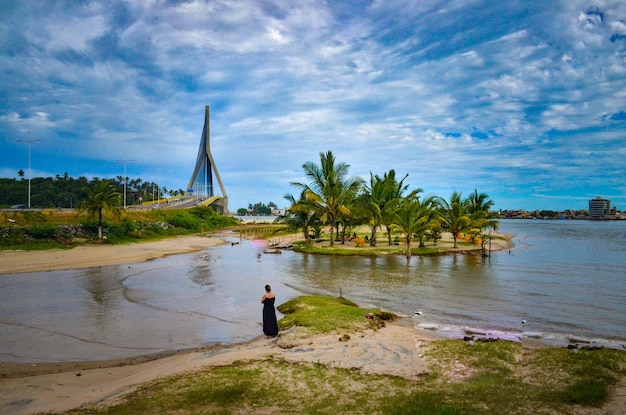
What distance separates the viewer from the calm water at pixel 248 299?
10963 millimetres

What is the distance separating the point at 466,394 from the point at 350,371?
6.68 ft

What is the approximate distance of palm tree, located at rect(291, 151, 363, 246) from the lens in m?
35.4

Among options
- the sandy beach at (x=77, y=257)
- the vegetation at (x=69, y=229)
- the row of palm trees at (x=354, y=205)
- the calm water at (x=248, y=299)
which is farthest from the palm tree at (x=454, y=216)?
the vegetation at (x=69, y=229)

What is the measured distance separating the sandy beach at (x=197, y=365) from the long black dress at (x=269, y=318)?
0.26m

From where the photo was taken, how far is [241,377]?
696cm

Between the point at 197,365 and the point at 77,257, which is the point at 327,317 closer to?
the point at 197,365

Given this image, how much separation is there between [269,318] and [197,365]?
2.73 metres

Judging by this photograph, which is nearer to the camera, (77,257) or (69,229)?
(77,257)

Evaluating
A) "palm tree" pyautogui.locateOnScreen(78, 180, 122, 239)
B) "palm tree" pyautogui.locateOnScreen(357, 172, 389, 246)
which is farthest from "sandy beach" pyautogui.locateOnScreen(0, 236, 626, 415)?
"palm tree" pyautogui.locateOnScreen(78, 180, 122, 239)

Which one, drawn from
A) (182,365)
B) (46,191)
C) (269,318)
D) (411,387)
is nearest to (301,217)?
(269,318)

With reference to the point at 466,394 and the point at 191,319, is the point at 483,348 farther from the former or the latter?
the point at 191,319

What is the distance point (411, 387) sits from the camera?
6609 mm

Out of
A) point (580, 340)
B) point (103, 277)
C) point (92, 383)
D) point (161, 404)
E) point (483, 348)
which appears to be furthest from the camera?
point (103, 277)

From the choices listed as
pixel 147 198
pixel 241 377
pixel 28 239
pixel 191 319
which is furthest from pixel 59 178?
pixel 241 377
